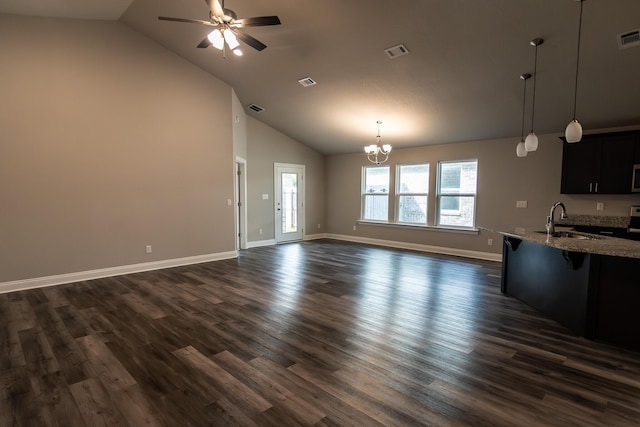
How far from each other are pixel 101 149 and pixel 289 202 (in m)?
4.58

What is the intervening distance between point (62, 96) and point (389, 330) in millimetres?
5357

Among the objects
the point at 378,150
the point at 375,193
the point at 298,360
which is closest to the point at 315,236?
the point at 375,193

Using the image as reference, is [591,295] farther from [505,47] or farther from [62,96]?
[62,96]

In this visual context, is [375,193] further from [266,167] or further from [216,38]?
[216,38]

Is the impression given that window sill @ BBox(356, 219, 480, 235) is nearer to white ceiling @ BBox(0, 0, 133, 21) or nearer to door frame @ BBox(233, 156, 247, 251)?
door frame @ BBox(233, 156, 247, 251)

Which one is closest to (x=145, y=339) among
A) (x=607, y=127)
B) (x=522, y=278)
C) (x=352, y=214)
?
(x=522, y=278)

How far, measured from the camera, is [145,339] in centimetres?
281

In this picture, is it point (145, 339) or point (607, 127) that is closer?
point (145, 339)

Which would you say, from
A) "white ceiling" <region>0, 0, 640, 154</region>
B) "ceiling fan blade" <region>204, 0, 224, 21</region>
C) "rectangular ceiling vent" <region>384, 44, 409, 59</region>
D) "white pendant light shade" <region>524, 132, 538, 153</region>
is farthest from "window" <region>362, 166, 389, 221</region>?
"ceiling fan blade" <region>204, 0, 224, 21</region>

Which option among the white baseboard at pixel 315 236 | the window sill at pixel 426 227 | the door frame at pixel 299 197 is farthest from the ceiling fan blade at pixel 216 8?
the white baseboard at pixel 315 236

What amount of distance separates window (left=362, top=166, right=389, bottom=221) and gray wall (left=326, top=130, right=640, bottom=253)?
0.33 m

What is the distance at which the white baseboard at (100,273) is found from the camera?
4238mm

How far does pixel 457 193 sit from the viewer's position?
689 cm

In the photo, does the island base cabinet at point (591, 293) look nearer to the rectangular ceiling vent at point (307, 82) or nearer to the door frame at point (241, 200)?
the rectangular ceiling vent at point (307, 82)
